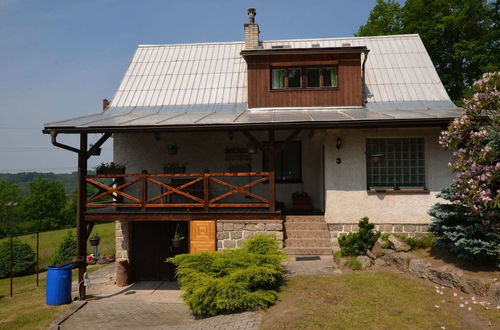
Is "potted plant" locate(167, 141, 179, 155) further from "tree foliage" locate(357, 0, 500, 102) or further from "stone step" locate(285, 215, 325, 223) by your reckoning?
"tree foliage" locate(357, 0, 500, 102)

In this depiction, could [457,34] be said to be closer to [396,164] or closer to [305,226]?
[396,164]

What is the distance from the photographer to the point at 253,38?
1408cm

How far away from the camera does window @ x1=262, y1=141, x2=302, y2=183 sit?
12172 millimetres

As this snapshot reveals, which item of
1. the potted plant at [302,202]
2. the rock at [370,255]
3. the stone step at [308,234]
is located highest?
the potted plant at [302,202]

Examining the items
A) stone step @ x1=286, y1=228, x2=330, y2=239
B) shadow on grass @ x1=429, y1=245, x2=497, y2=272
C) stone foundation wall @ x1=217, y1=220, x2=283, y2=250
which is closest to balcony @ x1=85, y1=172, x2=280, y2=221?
stone foundation wall @ x1=217, y1=220, x2=283, y2=250

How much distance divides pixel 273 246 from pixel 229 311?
1818 mm

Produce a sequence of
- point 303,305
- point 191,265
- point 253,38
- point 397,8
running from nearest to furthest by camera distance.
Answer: point 303,305 → point 191,265 → point 253,38 → point 397,8

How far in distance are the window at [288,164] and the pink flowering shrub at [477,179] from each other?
5072mm

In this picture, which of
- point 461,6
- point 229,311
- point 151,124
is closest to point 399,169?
point 229,311

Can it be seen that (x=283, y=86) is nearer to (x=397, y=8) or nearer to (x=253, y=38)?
(x=253, y=38)

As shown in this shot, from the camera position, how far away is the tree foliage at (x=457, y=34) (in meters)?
19.0

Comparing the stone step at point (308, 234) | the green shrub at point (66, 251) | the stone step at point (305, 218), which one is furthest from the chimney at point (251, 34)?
the green shrub at point (66, 251)

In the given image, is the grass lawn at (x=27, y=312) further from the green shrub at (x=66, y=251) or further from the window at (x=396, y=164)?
the window at (x=396, y=164)

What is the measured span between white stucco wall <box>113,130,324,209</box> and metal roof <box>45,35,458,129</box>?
900 millimetres
